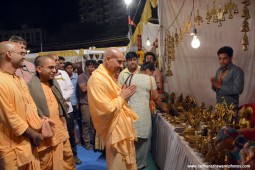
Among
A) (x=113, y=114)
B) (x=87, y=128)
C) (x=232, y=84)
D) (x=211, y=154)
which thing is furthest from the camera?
(x=87, y=128)

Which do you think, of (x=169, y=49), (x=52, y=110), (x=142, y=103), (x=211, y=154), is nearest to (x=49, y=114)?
(x=52, y=110)

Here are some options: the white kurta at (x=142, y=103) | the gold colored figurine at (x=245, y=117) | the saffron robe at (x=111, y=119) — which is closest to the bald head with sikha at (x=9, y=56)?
the saffron robe at (x=111, y=119)

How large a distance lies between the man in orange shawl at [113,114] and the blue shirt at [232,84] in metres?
1.34

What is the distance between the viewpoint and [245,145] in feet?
5.21

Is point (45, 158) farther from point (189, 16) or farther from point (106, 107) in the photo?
point (189, 16)

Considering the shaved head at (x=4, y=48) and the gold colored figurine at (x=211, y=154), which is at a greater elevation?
the shaved head at (x=4, y=48)

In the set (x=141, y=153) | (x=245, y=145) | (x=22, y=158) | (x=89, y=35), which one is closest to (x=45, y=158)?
(x=22, y=158)

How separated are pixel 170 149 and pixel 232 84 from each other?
3.72ft

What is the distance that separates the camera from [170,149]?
3.18 metres

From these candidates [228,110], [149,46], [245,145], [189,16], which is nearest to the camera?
[245,145]

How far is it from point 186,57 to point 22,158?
432 cm

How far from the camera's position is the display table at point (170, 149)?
241 centimetres

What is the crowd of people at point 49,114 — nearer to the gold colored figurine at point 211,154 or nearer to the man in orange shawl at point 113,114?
the man in orange shawl at point 113,114

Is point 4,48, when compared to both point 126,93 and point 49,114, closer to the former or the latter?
point 49,114
